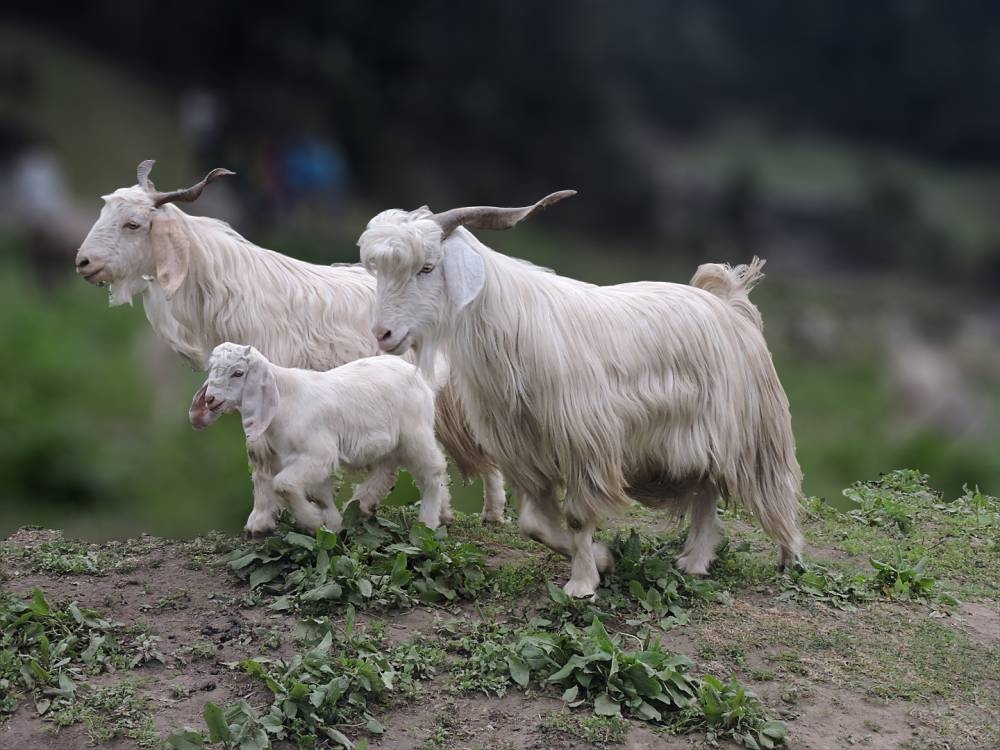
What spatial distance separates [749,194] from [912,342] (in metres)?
8.53

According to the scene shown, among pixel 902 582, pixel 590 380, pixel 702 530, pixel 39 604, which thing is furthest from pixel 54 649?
pixel 902 582

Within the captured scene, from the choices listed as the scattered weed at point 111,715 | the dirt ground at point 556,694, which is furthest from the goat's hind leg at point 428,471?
the scattered weed at point 111,715

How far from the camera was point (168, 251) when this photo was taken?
7426 mm

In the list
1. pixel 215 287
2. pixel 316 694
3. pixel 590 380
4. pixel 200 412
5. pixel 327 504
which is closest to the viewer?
pixel 316 694

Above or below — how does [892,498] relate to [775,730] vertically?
above

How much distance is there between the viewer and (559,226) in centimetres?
2919

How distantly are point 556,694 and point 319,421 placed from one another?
176 cm

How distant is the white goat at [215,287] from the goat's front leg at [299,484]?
1.86 ft

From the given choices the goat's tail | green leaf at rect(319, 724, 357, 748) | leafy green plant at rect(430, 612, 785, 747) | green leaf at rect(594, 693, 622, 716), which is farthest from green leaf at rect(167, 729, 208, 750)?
the goat's tail

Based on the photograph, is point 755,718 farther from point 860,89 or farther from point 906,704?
point 860,89

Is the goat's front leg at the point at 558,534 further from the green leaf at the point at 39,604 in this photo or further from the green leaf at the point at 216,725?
the green leaf at the point at 39,604

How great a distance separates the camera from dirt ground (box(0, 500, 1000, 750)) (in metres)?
6.04

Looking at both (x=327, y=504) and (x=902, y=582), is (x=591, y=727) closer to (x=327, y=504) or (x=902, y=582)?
(x=327, y=504)

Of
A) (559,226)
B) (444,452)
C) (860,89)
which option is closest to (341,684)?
(444,452)
